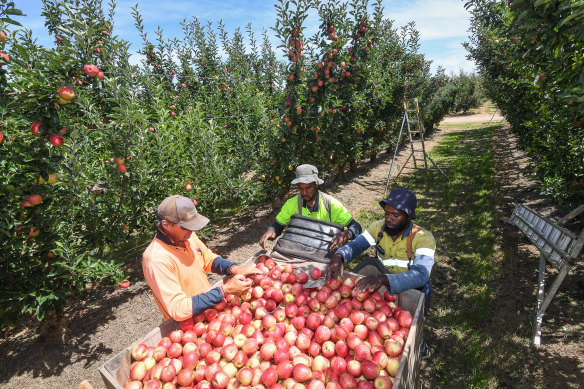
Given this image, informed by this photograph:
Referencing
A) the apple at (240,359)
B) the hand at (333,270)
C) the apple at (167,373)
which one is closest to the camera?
the apple at (167,373)

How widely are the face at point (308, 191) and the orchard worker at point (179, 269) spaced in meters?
1.27

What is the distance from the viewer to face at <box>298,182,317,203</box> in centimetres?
356

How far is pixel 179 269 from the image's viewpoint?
248cm

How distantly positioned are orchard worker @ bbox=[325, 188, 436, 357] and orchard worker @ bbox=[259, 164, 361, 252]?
0.50 m

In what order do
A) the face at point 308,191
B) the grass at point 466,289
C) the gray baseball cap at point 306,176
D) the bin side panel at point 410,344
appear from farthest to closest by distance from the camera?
the face at point 308,191 → the gray baseball cap at point 306,176 → the grass at point 466,289 → the bin side panel at point 410,344

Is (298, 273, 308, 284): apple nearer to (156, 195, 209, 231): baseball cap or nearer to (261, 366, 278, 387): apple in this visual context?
(261, 366, 278, 387): apple

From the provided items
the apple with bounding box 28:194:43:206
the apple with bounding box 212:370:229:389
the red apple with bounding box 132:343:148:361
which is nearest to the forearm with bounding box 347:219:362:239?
the apple with bounding box 212:370:229:389

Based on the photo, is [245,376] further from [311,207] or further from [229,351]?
[311,207]

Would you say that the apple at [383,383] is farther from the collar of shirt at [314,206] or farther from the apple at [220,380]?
the collar of shirt at [314,206]

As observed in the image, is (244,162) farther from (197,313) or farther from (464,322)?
(464,322)

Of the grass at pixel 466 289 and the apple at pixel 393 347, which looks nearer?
the apple at pixel 393 347

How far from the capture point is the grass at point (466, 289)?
3305mm

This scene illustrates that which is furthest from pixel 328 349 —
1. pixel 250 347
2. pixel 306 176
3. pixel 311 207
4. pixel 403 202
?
pixel 306 176

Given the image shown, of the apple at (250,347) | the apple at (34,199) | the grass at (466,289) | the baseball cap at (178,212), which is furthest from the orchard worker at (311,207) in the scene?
the apple at (34,199)
